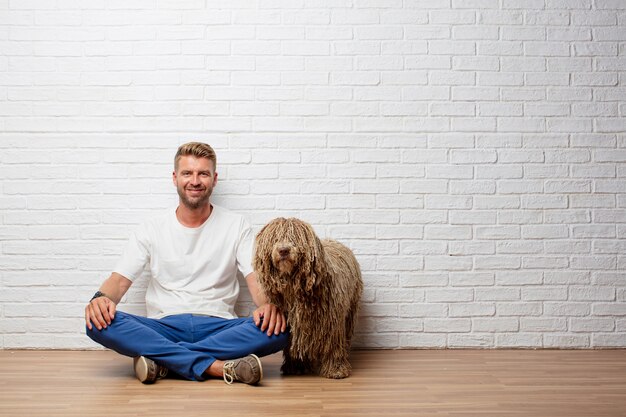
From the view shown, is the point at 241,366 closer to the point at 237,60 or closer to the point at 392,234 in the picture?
the point at 392,234

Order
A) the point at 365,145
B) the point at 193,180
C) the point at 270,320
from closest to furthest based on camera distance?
1. the point at 270,320
2. the point at 193,180
3. the point at 365,145

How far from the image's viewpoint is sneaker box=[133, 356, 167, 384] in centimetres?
260

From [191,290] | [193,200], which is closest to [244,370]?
[191,290]

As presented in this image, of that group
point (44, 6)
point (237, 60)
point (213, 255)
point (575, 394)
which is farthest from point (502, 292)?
point (44, 6)

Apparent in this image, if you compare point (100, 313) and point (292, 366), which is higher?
point (100, 313)

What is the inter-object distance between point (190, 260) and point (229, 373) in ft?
2.23

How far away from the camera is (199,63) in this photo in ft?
11.2

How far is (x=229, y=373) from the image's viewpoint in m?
2.64

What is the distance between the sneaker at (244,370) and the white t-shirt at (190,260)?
0.44 metres

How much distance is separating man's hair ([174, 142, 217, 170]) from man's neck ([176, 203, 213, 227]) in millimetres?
213

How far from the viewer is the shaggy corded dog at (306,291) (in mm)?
2629

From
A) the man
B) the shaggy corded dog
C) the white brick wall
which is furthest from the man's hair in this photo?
the shaggy corded dog

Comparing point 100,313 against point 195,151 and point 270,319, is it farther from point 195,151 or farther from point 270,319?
point 195,151

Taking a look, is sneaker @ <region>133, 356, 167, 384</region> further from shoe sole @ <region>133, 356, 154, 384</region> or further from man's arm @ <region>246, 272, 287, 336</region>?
man's arm @ <region>246, 272, 287, 336</region>
